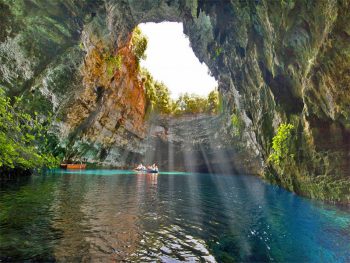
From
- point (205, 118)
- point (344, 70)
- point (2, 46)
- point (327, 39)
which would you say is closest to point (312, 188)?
point (344, 70)

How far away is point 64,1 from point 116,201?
71.1 ft

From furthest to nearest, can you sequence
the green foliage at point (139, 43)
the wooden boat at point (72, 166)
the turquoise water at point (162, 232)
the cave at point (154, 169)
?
the wooden boat at point (72, 166), the green foliage at point (139, 43), the cave at point (154, 169), the turquoise water at point (162, 232)

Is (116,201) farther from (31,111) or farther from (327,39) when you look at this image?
(31,111)

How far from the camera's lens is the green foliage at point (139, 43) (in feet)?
136

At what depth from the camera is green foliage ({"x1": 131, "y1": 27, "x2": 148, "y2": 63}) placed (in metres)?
41.4

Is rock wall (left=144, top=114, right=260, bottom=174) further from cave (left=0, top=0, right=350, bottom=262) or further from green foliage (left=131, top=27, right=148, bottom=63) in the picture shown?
green foliage (left=131, top=27, right=148, bottom=63)

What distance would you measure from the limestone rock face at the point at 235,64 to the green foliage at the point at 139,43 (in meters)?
2.90

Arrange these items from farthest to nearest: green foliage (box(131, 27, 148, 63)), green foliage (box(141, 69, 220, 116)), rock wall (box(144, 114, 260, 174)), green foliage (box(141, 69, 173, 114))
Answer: green foliage (box(141, 69, 173, 114))
green foliage (box(141, 69, 220, 116))
rock wall (box(144, 114, 260, 174))
green foliage (box(131, 27, 148, 63))

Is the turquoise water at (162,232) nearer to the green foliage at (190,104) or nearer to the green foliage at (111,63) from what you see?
the green foliage at (111,63)

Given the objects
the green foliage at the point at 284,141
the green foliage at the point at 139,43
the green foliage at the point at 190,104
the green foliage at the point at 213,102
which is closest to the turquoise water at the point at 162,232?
the green foliage at the point at 284,141

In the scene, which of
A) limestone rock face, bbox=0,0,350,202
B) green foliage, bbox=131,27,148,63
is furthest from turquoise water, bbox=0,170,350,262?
green foliage, bbox=131,27,148,63

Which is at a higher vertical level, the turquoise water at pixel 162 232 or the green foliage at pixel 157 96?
the green foliage at pixel 157 96

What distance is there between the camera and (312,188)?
17.1 meters

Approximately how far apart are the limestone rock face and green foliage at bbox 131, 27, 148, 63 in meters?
2.90
